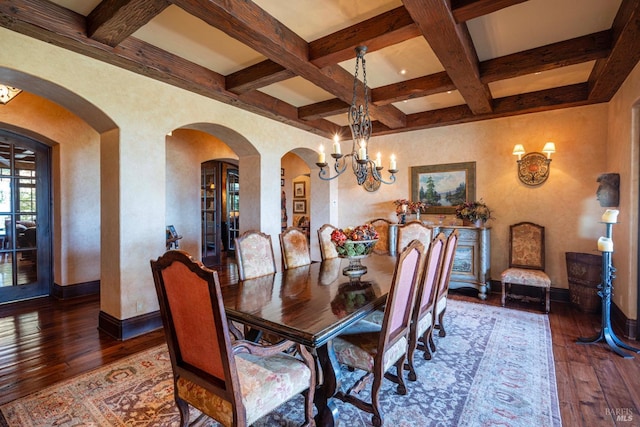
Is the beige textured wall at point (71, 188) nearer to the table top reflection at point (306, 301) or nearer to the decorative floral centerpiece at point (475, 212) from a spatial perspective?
the table top reflection at point (306, 301)

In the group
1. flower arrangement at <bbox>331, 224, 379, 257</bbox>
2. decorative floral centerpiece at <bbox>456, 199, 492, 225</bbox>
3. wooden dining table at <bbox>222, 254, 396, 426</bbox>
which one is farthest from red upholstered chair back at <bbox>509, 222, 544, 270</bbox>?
flower arrangement at <bbox>331, 224, 379, 257</bbox>

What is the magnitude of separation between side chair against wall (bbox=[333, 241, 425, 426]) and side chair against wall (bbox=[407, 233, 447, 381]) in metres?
0.21

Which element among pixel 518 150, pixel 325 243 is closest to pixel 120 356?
pixel 325 243

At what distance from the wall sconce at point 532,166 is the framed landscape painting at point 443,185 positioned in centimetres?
61

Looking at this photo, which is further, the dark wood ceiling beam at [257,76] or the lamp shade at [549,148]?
the lamp shade at [549,148]

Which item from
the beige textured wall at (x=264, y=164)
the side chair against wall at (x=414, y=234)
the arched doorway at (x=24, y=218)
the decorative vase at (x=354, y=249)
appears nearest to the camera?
the decorative vase at (x=354, y=249)

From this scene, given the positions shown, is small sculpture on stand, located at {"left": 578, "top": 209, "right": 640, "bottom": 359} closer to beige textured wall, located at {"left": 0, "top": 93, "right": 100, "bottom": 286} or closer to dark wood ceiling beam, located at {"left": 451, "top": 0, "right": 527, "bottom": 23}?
dark wood ceiling beam, located at {"left": 451, "top": 0, "right": 527, "bottom": 23}

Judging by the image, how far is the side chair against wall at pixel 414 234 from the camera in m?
3.65

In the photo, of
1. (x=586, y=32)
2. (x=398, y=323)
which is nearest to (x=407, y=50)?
(x=586, y=32)

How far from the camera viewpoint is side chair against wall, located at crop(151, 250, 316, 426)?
1.22 meters

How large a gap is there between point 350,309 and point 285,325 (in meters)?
0.43

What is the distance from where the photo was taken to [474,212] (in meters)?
4.37

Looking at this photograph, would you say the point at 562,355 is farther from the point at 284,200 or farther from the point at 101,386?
the point at 284,200

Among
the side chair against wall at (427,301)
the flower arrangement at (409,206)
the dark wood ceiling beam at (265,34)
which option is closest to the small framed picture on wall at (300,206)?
the flower arrangement at (409,206)
